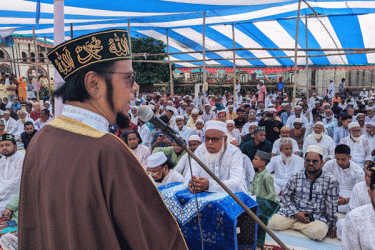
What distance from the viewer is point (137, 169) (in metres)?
0.94

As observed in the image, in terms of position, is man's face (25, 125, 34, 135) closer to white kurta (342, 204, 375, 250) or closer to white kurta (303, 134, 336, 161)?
white kurta (303, 134, 336, 161)

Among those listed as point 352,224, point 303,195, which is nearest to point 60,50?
point 352,224

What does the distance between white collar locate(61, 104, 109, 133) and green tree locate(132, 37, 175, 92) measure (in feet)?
51.6

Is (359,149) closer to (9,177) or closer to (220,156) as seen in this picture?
(220,156)

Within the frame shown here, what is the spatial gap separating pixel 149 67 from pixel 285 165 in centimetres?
1364

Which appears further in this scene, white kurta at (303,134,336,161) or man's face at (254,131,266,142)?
white kurta at (303,134,336,161)

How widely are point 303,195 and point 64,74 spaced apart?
11.1ft

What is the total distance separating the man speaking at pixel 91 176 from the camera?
896 mm

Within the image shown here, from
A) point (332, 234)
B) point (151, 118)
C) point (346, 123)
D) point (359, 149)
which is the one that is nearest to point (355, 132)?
point (359, 149)

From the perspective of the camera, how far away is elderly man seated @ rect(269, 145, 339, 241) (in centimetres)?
362

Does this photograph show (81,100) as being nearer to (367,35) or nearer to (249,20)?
(249,20)

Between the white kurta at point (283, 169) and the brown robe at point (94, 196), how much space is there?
419 cm

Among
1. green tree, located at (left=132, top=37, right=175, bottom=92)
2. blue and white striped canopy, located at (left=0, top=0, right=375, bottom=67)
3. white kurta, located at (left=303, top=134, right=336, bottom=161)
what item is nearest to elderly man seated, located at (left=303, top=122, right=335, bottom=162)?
white kurta, located at (left=303, top=134, right=336, bottom=161)

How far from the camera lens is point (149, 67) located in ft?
57.6
